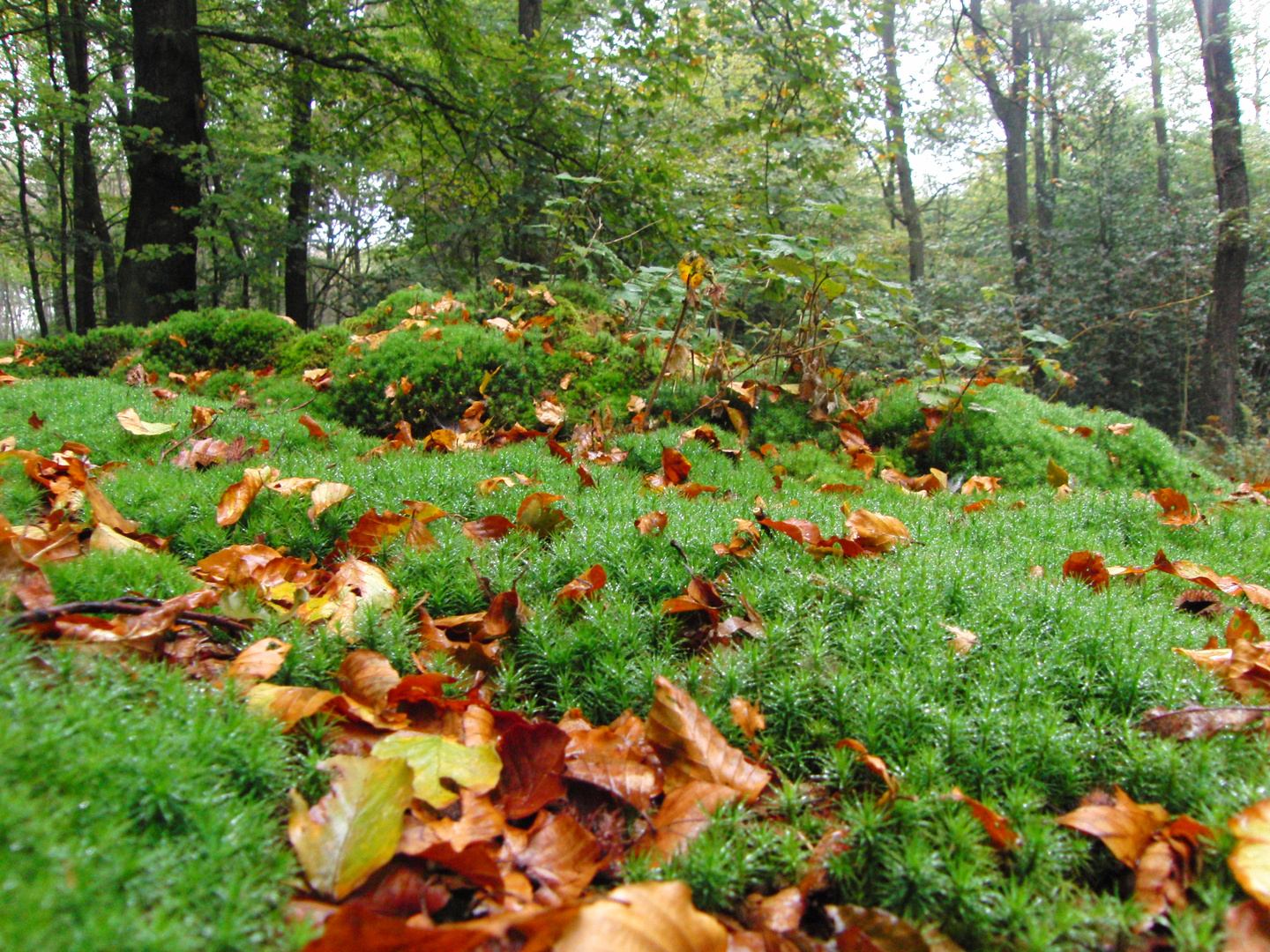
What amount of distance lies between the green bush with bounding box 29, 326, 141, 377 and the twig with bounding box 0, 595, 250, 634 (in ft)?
23.4

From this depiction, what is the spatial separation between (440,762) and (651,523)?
134cm

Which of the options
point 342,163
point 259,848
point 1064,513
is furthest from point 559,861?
point 342,163

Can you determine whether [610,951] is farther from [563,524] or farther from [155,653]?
[563,524]

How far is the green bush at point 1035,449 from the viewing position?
15.0 ft

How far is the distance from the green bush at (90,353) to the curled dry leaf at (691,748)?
8.12 metres

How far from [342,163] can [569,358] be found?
4.96 metres

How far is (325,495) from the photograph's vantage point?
9.08 ft

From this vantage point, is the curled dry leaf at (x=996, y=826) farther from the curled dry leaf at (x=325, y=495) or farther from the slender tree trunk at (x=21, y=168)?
the slender tree trunk at (x=21, y=168)

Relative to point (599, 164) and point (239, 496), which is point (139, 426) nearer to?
point (239, 496)

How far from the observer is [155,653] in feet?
5.34

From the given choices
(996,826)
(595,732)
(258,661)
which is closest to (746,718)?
(595,732)

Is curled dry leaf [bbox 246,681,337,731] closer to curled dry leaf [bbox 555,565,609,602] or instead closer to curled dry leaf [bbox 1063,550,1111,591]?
curled dry leaf [bbox 555,565,609,602]

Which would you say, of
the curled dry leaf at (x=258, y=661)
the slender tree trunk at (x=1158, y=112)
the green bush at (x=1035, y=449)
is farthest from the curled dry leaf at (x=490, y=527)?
the slender tree trunk at (x=1158, y=112)

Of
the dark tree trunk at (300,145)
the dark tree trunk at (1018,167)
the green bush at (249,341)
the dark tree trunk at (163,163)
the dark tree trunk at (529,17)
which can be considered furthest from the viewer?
the dark tree trunk at (1018,167)
